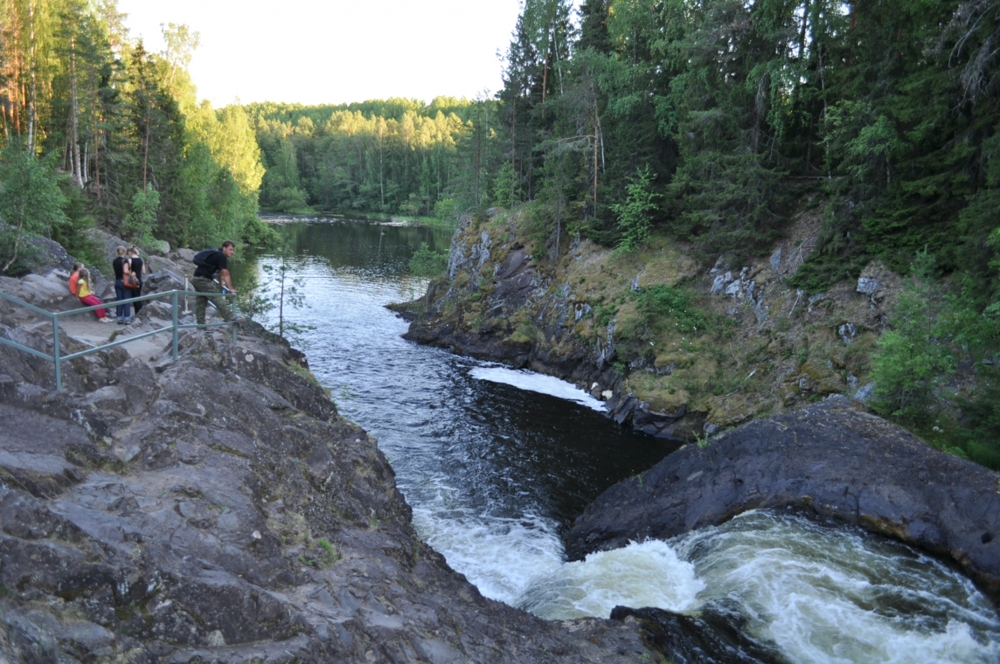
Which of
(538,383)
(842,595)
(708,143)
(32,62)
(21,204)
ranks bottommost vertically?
(538,383)

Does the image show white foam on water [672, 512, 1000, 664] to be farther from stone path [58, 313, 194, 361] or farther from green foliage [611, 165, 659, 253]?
green foliage [611, 165, 659, 253]

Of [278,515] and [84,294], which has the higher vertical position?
[84,294]

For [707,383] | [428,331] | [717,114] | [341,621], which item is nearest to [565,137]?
[717,114]

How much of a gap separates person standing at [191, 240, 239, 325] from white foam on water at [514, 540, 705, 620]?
7.82 meters

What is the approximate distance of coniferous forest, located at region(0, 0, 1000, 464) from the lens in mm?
14664

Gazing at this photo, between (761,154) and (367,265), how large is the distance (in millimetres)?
37718

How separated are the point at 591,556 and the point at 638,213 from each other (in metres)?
19.0

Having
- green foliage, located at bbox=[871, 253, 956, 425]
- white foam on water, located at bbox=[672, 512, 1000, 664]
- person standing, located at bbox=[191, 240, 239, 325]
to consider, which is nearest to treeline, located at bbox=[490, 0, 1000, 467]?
green foliage, located at bbox=[871, 253, 956, 425]

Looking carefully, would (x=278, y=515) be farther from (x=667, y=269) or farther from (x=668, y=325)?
(x=667, y=269)

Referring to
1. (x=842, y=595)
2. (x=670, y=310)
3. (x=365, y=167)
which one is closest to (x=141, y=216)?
(x=670, y=310)

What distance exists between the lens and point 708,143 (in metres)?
25.5

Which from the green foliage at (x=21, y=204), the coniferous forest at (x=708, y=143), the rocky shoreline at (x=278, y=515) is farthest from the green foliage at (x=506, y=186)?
the rocky shoreline at (x=278, y=515)

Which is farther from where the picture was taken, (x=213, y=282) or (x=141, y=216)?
(x=141, y=216)

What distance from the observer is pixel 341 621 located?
6.60 meters
